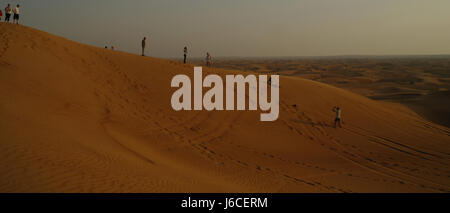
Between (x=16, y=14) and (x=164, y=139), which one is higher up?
(x=16, y=14)

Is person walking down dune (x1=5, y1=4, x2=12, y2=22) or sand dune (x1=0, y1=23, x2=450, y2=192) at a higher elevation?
person walking down dune (x1=5, y1=4, x2=12, y2=22)

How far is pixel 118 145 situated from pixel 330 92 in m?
12.5

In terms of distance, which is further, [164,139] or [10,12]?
[10,12]

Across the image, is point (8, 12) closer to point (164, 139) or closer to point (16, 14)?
point (16, 14)

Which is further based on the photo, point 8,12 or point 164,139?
point 8,12

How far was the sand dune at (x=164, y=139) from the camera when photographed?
5137mm

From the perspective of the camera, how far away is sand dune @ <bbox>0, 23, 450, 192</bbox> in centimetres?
514

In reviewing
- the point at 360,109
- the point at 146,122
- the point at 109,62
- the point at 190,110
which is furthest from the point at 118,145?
the point at 360,109

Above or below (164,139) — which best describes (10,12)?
above

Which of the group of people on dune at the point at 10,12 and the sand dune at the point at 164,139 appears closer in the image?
the sand dune at the point at 164,139

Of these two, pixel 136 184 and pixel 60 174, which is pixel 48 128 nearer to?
pixel 60 174

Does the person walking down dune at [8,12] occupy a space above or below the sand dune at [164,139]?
above

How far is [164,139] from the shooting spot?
8.99 meters

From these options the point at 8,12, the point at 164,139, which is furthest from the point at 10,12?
the point at 164,139
